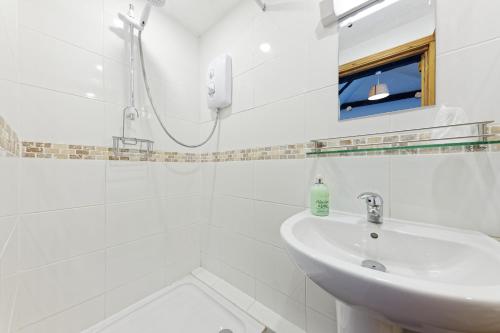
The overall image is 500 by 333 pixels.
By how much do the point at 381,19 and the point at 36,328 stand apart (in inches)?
72.7

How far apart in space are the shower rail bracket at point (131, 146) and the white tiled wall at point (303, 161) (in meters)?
0.41

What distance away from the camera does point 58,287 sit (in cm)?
84

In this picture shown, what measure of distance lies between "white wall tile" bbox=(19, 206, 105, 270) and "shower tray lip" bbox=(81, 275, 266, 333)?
379 millimetres

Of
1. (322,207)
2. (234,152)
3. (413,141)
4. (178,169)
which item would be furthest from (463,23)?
(178,169)

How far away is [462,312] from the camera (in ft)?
0.89

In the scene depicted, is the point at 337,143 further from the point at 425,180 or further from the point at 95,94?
the point at 95,94

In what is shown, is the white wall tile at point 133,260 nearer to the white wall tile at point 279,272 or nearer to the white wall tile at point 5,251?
the white wall tile at point 5,251

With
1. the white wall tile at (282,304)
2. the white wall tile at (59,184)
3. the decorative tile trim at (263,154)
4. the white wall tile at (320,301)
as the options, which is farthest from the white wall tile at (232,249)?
the white wall tile at (59,184)

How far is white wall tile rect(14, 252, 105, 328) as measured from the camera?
75 cm

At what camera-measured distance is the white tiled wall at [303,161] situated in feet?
1.81

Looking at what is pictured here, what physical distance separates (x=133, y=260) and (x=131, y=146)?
663mm

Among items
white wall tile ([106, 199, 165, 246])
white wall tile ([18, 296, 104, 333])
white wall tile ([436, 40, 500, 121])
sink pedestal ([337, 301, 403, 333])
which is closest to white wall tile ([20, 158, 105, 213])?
white wall tile ([106, 199, 165, 246])

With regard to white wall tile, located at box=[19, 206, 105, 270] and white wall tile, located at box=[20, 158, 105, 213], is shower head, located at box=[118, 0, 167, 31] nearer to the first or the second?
white wall tile, located at box=[20, 158, 105, 213]

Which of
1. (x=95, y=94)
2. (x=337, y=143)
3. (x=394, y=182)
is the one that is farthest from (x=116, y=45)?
(x=394, y=182)
